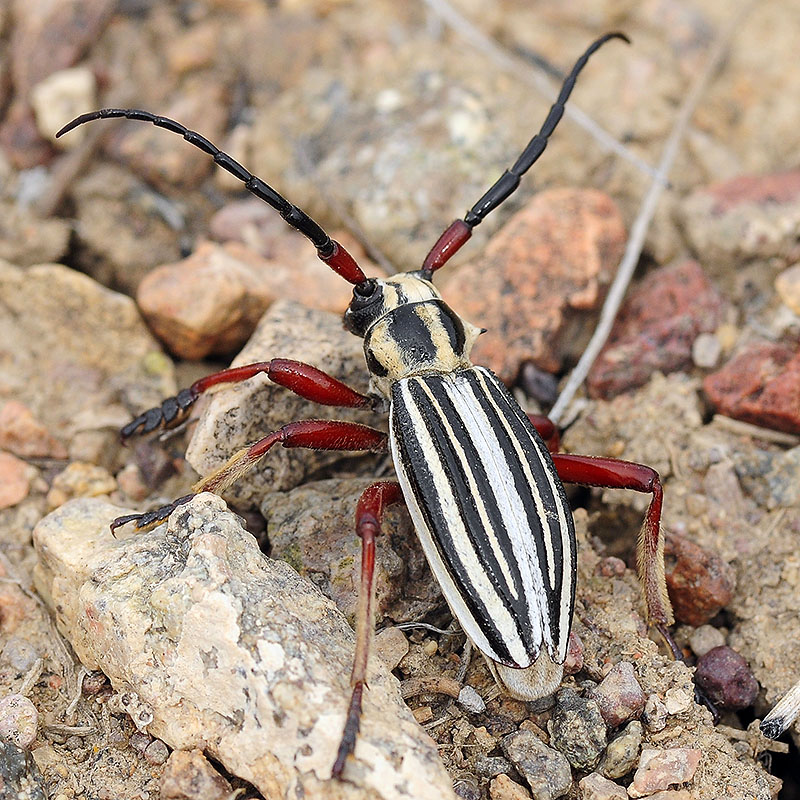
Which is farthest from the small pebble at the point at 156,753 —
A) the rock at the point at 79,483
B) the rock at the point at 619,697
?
the rock at the point at 619,697

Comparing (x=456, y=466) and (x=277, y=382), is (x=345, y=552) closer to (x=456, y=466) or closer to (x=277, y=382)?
(x=456, y=466)

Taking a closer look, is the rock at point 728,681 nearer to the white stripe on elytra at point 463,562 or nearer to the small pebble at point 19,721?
the white stripe on elytra at point 463,562

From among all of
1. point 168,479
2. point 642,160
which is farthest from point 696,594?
point 642,160

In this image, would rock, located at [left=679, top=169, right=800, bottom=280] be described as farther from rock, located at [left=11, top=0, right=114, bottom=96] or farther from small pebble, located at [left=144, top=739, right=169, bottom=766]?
rock, located at [left=11, top=0, right=114, bottom=96]

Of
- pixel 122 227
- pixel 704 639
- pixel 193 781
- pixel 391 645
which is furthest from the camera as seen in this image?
pixel 122 227

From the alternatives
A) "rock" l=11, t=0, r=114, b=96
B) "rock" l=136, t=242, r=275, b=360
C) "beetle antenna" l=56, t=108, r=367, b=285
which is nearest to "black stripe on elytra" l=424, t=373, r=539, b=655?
"beetle antenna" l=56, t=108, r=367, b=285

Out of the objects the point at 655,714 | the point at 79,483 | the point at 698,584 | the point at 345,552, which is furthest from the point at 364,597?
the point at 79,483
